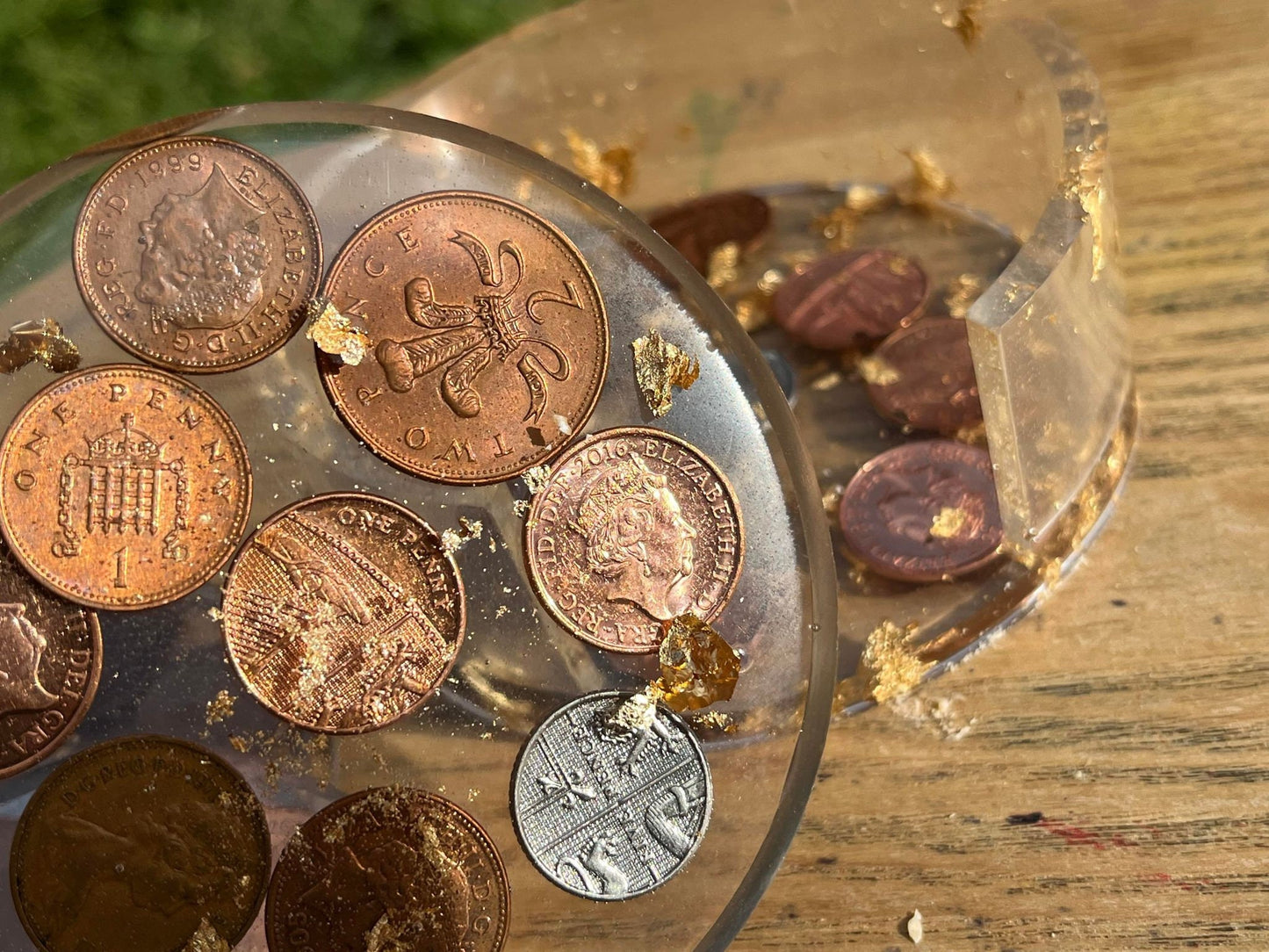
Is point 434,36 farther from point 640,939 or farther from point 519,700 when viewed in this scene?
point 640,939

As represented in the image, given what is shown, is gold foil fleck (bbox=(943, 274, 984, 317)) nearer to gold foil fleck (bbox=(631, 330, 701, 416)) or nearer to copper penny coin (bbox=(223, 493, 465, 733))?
gold foil fleck (bbox=(631, 330, 701, 416))

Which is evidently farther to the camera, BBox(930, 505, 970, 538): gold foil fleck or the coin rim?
BBox(930, 505, 970, 538): gold foil fleck

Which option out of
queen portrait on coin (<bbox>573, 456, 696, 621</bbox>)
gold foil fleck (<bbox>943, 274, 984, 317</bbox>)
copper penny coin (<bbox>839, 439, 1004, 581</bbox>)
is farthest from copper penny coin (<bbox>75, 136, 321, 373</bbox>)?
gold foil fleck (<bbox>943, 274, 984, 317</bbox>)

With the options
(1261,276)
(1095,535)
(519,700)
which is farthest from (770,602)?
(1261,276)

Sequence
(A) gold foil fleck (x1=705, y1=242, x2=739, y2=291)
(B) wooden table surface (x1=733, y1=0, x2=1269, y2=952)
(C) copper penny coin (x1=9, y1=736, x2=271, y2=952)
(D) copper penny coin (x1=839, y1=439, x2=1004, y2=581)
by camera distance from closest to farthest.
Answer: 1. (C) copper penny coin (x1=9, y1=736, x2=271, y2=952)
2. (B) wooden table surface (x1=733, y1=0, x2=1269, y2=952)
3. (D) copper penny coin (x1=839, y1=439, x2=1004, y2=581)
4. (A) gold foil fleck (x1=705, y1=242, x2=739, y2=291)

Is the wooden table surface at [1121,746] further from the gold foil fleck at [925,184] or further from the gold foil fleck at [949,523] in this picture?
the gold foil fleck at [925,184]

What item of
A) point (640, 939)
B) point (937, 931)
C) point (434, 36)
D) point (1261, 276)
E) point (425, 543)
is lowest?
point (937, 931)

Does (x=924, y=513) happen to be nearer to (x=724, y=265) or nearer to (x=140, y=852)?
A: (x=724, y=265)
